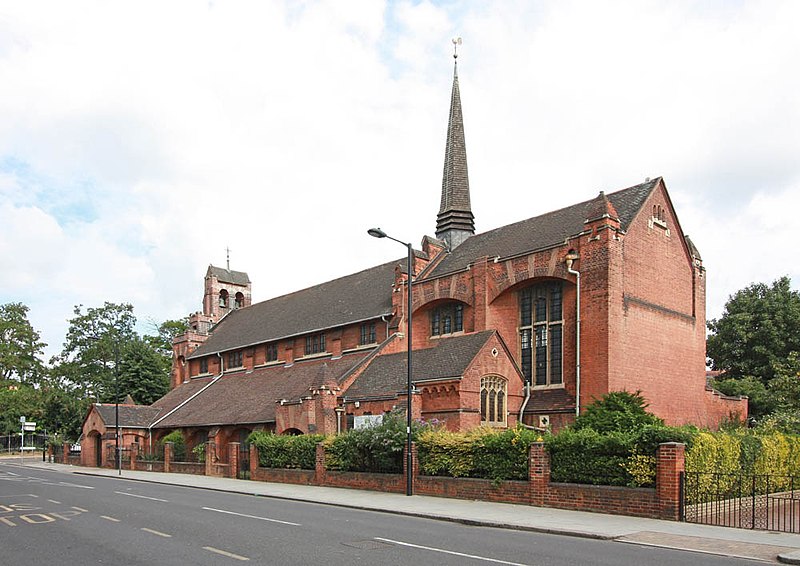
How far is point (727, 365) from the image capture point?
53875mm

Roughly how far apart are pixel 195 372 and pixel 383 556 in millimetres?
49869

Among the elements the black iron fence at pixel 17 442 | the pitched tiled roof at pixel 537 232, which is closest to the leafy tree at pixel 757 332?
the pitched tiled roof at pixel 537 232

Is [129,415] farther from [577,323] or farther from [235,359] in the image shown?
[577,323]

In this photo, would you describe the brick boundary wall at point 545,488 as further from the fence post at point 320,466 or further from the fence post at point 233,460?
the fence post at point 233,460

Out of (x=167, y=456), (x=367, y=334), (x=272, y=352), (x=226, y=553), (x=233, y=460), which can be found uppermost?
(x=367, y=334)

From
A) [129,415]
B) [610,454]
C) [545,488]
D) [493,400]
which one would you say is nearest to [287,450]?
[493,400]

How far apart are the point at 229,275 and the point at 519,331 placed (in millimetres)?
40124

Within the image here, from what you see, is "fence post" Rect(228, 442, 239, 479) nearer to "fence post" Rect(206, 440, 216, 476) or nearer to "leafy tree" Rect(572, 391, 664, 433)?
"fence post" Rect(206, 440, 216, 476)

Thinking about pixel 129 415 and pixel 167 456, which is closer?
pixel 167 456

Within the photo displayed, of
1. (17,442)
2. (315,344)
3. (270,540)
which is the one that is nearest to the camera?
(270,540)

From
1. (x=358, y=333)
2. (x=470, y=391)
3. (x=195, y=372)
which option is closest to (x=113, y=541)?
(x=470, y=391)

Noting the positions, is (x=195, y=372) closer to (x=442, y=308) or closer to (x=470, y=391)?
(x=442, y=308)

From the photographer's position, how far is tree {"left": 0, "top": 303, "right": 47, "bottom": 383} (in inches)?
3452

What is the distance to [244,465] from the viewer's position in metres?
35.9
